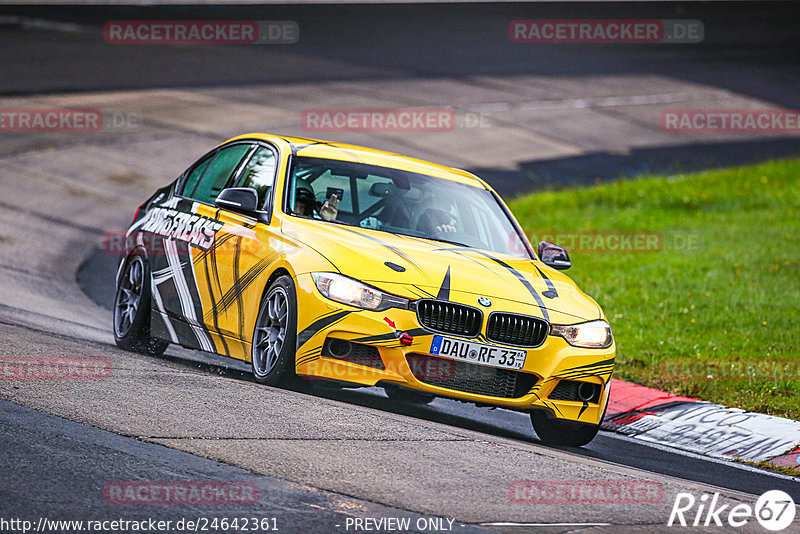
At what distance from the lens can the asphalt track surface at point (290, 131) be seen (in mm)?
5766

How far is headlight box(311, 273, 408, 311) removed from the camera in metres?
7.60

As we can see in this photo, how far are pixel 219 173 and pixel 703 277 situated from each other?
26.3 feet

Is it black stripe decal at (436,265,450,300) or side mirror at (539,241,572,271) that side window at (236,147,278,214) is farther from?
side mirror at (539,241,572,271)

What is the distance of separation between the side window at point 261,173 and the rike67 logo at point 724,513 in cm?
381

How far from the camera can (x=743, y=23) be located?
4231cm

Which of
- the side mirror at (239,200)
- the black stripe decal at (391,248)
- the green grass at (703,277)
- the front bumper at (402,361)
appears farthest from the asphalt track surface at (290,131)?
the green grass at (703,277)

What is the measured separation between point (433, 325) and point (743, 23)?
123 ft

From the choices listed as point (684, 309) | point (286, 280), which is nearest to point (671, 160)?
point (684, 309)

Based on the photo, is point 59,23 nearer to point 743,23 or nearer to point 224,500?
point 743,23

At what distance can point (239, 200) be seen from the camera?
28.2 feet

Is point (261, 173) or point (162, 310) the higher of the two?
point (261, 173)

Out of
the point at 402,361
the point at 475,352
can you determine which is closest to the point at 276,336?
the point at 402,361

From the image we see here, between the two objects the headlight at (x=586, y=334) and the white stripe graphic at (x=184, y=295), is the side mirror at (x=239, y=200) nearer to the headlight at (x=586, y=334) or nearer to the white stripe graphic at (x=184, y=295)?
the white stripe graphic at (x=184, y=295)

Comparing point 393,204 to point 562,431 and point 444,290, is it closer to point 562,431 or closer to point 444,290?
point 444,290
